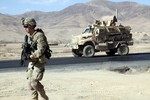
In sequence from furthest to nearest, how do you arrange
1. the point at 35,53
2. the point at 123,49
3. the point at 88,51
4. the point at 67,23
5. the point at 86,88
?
the point at 67,23, the point at 123,49, the point at 88,51, the point at 86,88, the point at 35,53

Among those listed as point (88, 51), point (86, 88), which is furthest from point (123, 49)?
point (86, 88)

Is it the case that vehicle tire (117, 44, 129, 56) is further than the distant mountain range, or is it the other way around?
the distant mountain range

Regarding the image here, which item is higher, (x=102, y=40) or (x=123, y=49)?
(x=102, y=40)

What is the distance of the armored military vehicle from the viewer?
27719mm

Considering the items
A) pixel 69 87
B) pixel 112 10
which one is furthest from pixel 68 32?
pixel 69 87

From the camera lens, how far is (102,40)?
1098 inches

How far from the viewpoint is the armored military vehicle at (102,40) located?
27.7 m

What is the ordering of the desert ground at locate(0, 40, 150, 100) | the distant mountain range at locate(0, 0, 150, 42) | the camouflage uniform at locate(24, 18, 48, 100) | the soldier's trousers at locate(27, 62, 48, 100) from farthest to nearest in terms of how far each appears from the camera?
the distant mountain range at locate(0, 0, 150, 42) → the desert ground at locate(0, 40, 150, 100) → the soldier's trousers at locate(27, 62, 48, 100) → the camouflage uniform at locate(24, 18, 48, 100)

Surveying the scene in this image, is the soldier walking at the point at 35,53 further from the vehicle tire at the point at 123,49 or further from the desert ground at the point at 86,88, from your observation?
the vehicle tire at the point at 123,49

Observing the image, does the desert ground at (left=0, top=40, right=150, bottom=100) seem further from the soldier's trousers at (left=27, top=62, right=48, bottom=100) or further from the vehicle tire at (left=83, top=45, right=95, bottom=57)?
the vehicle tire at (left=83, top=45, right=95, bottom=57)

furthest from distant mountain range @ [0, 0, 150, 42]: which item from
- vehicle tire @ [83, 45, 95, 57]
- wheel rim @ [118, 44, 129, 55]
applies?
vehicle tire @ [83, 45, 95, 57]

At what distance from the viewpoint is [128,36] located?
1153 inches

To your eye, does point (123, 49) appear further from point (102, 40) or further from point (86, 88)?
point (86, 88)

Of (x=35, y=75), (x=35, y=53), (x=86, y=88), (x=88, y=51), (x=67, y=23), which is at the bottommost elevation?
(x=86, y=88)
